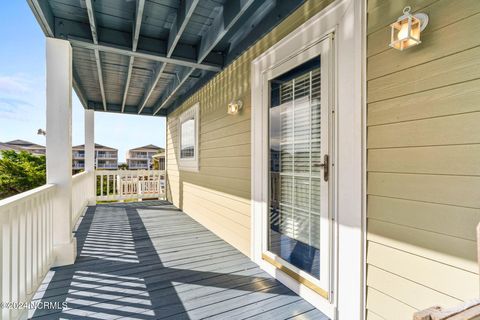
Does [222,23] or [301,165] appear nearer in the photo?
[301,165]

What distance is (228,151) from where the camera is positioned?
3662mm

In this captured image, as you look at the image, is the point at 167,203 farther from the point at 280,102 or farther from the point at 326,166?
the point at 326,166

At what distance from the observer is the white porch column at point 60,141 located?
2809mm

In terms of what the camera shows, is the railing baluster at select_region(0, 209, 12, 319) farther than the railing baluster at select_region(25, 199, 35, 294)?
No

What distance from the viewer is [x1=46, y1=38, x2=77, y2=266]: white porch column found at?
9.21 feet

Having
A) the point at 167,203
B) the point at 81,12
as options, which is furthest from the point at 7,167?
the point at 81,12

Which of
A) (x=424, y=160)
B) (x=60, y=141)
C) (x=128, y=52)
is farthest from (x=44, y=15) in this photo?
(x=424, y=160)

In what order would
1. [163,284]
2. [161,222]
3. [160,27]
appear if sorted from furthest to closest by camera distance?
[161,222] → [160,27] → [163,284]

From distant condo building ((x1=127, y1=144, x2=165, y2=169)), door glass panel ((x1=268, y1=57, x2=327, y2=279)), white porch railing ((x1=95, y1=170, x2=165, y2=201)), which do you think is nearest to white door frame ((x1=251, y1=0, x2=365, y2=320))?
door glass panel ((x1=268, y1=57, x2=327, y2=279))

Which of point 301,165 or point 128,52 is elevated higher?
→ point 128,52

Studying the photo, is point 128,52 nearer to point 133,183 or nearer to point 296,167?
point 296,167

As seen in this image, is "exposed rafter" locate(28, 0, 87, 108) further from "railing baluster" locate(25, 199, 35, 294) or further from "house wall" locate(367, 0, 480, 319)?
"house wall" locate(367, 0, 480, 319)

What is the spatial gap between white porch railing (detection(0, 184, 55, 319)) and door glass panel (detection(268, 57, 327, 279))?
2099mm

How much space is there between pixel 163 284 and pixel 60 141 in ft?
6.37
